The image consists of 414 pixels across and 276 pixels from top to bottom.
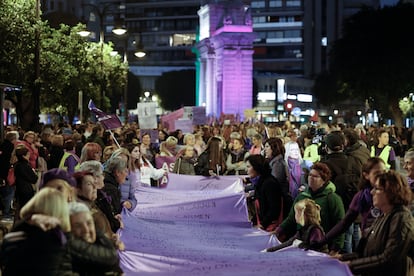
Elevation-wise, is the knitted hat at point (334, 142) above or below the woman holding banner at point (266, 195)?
above

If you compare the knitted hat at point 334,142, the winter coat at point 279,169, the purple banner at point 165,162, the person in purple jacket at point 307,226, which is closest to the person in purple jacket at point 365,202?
the person in purple jacket at point 307,226

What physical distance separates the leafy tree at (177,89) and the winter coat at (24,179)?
10799 cm

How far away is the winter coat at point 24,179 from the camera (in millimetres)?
15227

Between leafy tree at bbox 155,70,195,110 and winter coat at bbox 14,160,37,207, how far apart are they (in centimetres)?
→ 10799

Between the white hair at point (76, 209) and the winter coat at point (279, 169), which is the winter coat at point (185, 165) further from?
the white hair at point (76, 209)

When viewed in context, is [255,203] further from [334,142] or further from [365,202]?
[365,202]

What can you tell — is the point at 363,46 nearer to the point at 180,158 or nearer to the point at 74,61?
the point at 74,61

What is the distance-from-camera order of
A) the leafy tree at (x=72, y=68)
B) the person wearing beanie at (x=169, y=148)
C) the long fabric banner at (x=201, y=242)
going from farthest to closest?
the leafy tree at (x=72, y=68) < the person wearing beanie at (x=169, y=148) < the long fabric banner at (x=201, y=242)

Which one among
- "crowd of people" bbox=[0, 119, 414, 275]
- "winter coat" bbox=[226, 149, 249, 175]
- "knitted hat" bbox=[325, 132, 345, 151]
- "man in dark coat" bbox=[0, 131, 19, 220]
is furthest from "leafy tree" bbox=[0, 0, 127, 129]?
"knitted hat" bbox=[325, 132, 345, 151]

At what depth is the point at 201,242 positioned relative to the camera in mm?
8445

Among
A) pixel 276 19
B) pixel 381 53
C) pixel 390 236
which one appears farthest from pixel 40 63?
pixel 276 19

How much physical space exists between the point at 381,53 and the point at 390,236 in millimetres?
64908

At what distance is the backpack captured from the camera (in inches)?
429

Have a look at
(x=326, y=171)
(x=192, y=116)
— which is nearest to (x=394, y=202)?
(x=326, y=171)
